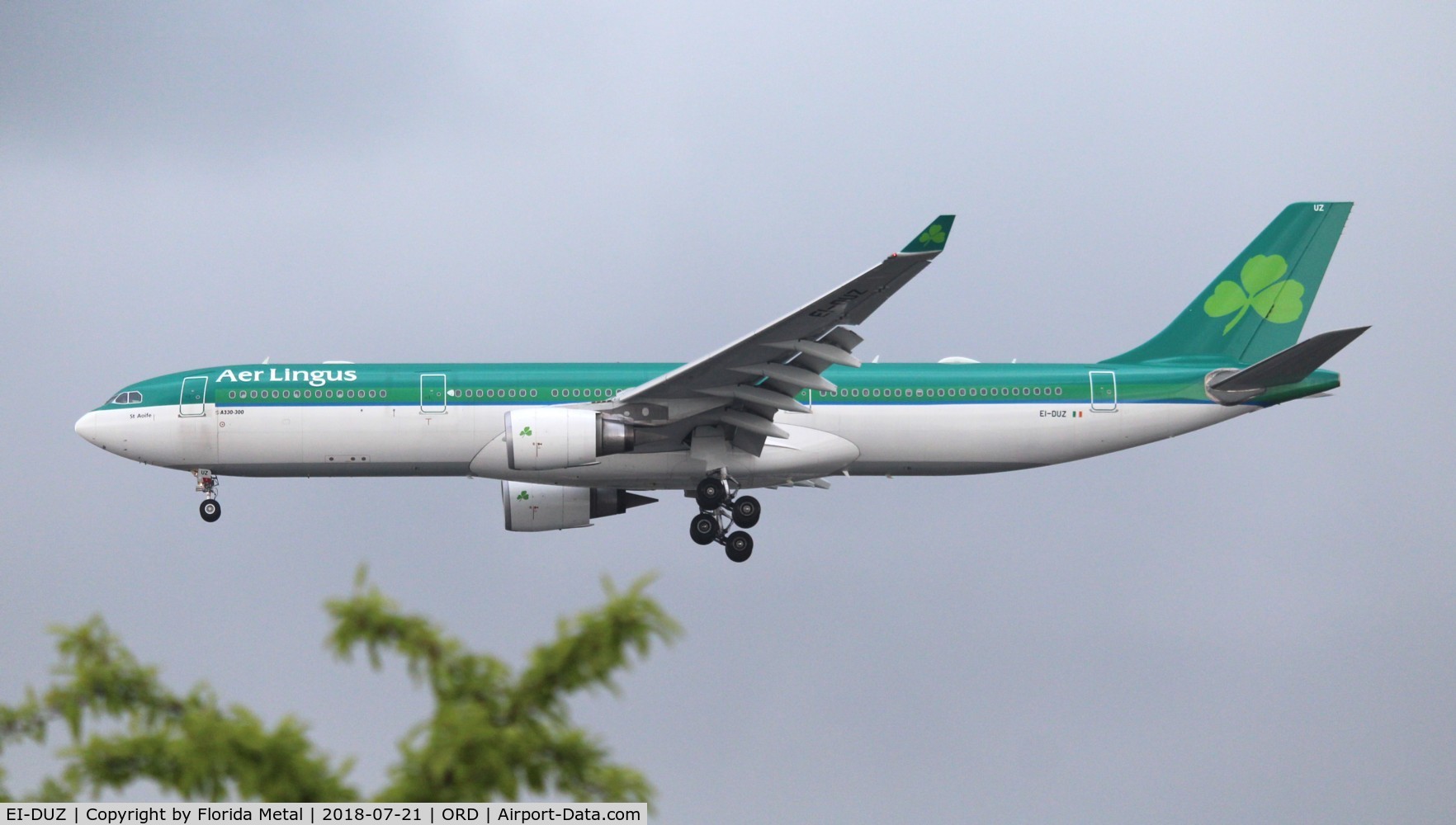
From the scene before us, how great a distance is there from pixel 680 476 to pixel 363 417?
276 inches

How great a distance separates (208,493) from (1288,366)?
24234mm

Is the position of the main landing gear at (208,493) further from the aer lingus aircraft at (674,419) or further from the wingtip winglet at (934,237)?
the wingtip winglet at (934,237)

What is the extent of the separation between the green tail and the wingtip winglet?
13.5 meters

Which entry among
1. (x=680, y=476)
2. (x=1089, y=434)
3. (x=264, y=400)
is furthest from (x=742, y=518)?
(x=264, y=400)

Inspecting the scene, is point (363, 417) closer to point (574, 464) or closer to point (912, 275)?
point (574, 464)

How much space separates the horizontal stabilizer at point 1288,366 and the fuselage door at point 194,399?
892 inches

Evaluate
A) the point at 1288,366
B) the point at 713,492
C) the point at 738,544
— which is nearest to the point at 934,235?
the point at 713,492

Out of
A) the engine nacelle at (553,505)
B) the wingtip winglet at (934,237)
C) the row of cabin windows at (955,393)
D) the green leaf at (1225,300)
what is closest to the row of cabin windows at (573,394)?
the row of cabin windows at (955,393)

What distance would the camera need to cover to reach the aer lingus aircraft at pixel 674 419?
34375 millimetres

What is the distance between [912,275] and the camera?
28.6m

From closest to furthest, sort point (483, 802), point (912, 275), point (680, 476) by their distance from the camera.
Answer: point (483, 802), point (912, 275), point (680, 476)

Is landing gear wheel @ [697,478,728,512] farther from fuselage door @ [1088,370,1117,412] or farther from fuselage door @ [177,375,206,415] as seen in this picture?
fuselage door @ [177,375,206,415]
